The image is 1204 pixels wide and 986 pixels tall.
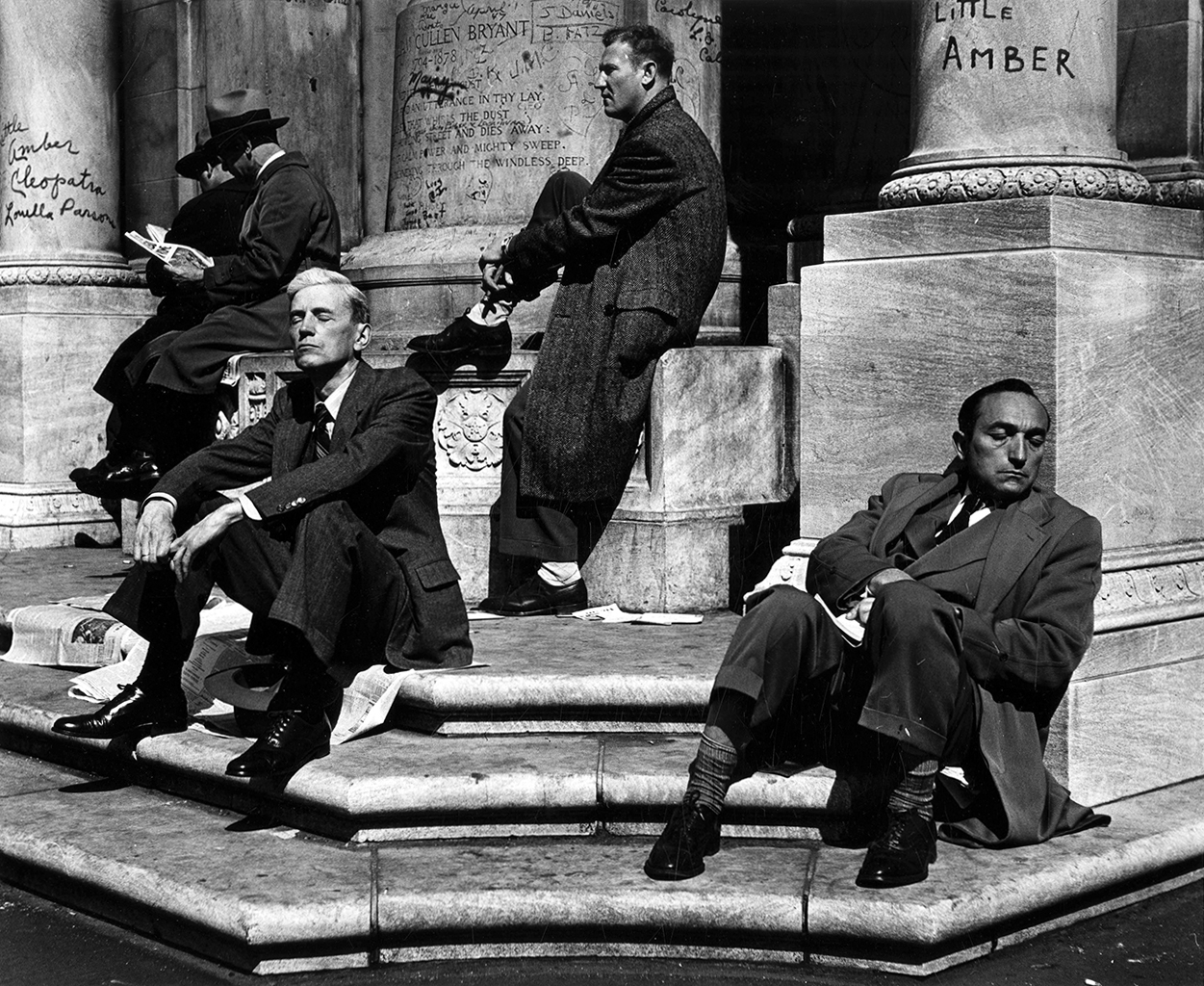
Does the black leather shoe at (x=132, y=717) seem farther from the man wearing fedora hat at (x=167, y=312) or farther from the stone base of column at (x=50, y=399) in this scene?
the stone base of column at (x=50, y=399)

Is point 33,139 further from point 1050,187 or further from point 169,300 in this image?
point 1050,187

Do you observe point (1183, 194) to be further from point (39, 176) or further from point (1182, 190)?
point (39, 176)

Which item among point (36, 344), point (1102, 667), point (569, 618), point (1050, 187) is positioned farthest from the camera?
point (36, 344)

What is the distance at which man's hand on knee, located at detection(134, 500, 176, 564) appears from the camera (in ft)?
16.0

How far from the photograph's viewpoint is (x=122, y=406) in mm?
8516

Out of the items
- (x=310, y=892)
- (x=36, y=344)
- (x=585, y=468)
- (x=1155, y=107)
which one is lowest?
(x=310, y=892)

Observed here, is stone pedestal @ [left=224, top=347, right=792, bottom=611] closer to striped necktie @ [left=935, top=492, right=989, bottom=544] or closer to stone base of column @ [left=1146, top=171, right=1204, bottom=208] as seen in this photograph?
stone base of column @ [left=1146, top=171, right=1204, bottom=208]

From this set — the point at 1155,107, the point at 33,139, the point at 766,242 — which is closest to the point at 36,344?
the point at 33,139

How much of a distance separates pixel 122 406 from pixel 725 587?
359 cm

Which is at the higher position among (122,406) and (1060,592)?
(122,406)

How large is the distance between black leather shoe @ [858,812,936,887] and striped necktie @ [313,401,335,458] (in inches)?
81.6

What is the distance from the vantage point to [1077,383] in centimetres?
482

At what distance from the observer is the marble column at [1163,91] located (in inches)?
249

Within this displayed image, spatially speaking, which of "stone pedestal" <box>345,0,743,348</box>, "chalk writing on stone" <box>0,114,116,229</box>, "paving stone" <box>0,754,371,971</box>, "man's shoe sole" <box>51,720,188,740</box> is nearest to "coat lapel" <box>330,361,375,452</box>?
"man's shoe sole" <box>51,720,188,740</box>
